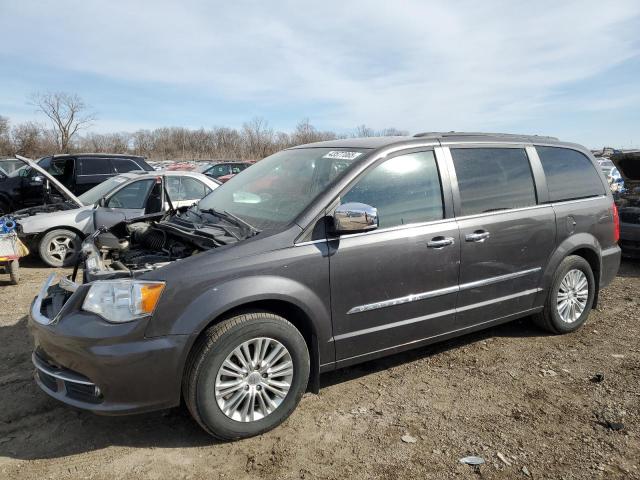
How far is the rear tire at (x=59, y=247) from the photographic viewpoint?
7.42 m

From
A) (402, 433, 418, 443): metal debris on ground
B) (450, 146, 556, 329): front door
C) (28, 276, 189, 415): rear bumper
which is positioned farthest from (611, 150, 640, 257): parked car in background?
(28, 276, 189, 415): rear bumper

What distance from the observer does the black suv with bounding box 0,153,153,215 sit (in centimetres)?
1084

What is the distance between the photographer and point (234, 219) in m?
3.47

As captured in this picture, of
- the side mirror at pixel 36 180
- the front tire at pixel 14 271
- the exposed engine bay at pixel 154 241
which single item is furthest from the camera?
the side mirror at pixel 36 180

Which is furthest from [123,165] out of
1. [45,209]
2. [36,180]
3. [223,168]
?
[223,168]

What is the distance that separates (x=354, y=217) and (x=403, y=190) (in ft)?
2.32

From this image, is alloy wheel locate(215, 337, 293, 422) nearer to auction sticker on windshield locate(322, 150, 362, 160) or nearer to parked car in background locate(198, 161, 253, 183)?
auction sticker on windshield locate(322, 150, 362, 160)

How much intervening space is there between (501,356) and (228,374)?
249cm

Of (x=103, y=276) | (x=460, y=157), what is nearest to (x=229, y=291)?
(x=103, y=276)

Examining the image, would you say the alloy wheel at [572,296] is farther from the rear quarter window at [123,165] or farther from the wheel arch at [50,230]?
the rear quarter window at [123,165]

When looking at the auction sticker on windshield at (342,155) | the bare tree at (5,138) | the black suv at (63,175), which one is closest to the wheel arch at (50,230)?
the black suv at (63,175)

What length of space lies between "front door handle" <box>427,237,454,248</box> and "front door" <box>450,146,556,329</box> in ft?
0.46

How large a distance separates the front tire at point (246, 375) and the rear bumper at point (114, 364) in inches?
5.1

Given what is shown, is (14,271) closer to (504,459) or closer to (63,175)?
(63,175)
